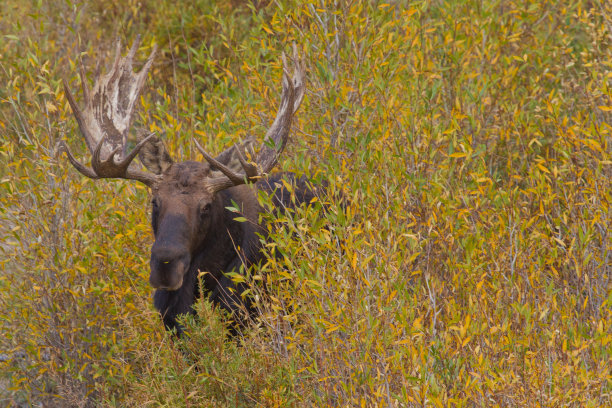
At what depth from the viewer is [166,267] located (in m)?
5.44

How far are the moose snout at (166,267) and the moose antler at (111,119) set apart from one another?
2.78 feet

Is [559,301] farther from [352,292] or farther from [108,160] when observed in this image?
[108,160]

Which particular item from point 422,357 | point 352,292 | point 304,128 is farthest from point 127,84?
point 422,357

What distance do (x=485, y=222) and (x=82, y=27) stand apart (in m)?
7.48

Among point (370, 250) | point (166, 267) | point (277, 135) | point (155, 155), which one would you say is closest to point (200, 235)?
point (166, 267)

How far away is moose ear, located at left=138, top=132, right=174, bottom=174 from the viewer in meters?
6.12

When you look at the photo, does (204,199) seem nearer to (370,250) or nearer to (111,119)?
(111,119)

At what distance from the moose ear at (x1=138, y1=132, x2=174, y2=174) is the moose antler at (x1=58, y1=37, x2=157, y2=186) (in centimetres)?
9

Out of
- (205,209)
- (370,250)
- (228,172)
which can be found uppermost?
(228,172)

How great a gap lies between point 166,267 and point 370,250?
5.01 feet

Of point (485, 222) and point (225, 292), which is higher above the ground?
point (485, 222)

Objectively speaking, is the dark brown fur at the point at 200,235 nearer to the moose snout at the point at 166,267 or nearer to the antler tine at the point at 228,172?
the moose snout at the point at 166,267

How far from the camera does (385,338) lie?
435cm

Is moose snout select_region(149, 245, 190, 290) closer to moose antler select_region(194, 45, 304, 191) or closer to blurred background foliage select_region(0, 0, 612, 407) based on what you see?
blurred background foliage select_region(0, 0, 612, 407)
